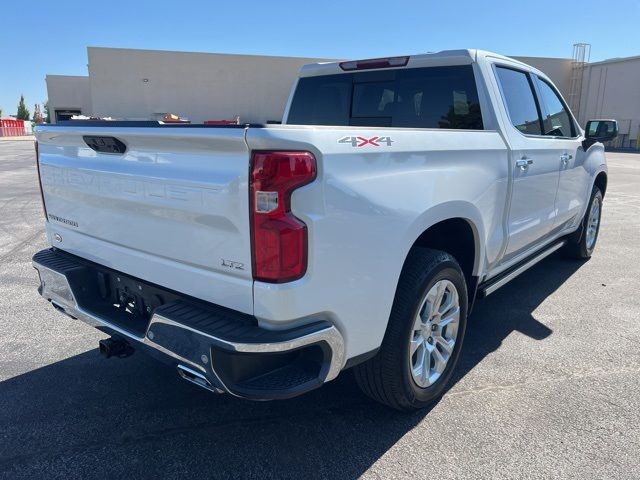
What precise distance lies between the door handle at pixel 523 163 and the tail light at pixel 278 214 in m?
2.10

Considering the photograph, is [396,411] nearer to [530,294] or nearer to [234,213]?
[234,213]

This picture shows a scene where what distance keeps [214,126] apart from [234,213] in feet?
1.24

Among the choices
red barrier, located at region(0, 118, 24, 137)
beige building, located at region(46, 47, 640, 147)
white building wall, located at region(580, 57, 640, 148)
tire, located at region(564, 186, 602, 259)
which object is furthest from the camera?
red barrier, located at region(0, 118, 24, 137)

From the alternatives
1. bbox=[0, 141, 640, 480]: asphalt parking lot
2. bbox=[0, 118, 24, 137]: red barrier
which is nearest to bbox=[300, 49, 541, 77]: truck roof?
bbox=[0, 141, 640, 480]: asphalt parking lot

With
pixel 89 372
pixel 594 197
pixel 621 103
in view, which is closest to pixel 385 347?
pixel 89 372

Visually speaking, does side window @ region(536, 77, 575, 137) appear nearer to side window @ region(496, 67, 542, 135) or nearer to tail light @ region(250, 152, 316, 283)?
side window @ region(496, 67, 542, 135)

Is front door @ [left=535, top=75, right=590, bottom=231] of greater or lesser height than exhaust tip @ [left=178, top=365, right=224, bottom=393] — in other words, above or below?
above

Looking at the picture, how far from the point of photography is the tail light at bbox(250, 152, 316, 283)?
202 cm

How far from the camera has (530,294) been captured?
201 inches

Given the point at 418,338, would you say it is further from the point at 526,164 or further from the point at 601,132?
the point at 601,132

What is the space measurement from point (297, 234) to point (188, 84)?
4035cm

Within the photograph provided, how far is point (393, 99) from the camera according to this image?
407 cm

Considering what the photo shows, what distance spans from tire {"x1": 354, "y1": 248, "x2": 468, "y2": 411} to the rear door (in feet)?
3.03

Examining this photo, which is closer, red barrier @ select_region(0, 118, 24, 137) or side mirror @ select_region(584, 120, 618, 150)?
side mirror @ select_region(584, 120, 618, 150)
